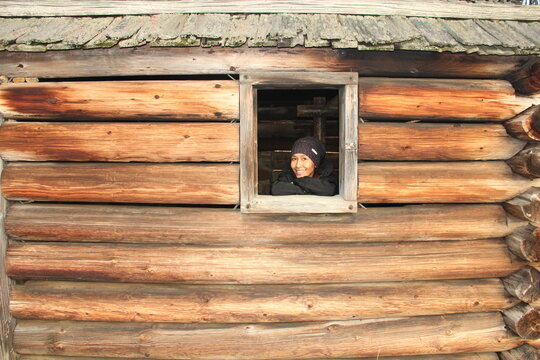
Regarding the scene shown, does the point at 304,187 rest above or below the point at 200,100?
below

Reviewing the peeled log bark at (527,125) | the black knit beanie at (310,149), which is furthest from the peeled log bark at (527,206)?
the black knit beanie at (310,149)

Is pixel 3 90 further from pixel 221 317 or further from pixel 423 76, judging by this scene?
pixel 423 76

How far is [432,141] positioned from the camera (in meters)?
2.90

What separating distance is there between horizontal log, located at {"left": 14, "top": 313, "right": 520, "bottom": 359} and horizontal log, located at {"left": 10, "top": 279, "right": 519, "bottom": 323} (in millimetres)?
90

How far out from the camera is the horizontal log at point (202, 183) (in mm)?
2873

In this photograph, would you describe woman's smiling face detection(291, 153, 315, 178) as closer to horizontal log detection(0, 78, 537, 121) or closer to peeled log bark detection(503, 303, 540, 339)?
horizontal log detection(0, 78, 537, 121)

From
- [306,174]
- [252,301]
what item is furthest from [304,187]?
[252,301]

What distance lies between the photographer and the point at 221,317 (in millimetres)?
2951

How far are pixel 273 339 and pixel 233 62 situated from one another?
228 centimetres

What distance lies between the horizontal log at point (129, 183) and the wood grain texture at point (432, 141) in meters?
1.15

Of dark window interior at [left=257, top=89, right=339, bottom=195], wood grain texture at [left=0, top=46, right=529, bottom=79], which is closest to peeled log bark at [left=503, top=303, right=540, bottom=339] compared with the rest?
wood grain texture at [left=0, top=46, right=529, bottom=79]

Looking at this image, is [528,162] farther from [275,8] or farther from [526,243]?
[275,8]

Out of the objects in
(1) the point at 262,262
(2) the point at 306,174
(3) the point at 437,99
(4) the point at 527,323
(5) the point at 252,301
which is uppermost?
(3) the point at 437,99

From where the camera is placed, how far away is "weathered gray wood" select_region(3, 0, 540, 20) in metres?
2.88
